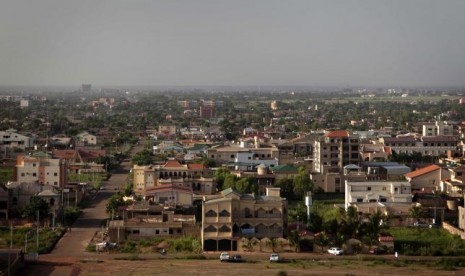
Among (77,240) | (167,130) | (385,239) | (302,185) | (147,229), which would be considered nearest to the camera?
(385,239)

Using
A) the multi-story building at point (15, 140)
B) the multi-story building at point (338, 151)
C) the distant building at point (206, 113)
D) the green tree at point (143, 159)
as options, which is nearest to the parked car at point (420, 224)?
the multi-story building at point (338, 151)

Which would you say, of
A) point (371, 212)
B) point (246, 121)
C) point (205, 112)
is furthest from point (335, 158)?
point (205, 112)

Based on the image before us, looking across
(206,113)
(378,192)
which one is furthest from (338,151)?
(206,113)

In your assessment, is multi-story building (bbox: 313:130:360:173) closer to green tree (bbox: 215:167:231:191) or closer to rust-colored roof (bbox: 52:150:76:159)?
green tree (bbox: 215:167:231:191)

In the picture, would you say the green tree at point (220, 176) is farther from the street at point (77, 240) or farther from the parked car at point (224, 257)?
the parked car at point (224, 257)

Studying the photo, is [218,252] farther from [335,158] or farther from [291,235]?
[335,158]

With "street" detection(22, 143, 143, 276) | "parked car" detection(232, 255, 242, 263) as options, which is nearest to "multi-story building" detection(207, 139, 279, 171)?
"street" detection(22, 143, 143, 276)

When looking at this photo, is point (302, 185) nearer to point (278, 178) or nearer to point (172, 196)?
A: point (278, 178)
